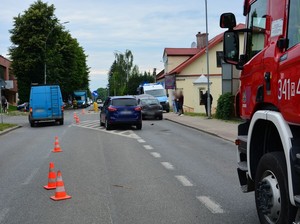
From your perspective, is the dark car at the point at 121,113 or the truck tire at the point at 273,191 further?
the dark car at the point at 121,113

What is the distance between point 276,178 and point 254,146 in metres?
0.78

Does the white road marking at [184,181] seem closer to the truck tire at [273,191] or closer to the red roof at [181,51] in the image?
the truck tire at [273,191]

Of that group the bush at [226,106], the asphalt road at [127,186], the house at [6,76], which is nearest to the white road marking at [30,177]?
the asphalt road at [127,186]

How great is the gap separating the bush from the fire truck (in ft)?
62.8

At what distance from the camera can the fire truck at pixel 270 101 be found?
12.9 ft

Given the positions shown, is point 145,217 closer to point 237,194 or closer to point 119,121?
point 237,194

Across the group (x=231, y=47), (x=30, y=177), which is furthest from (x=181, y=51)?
(x=231, y=47)

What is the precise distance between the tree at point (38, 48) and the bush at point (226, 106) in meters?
32.7

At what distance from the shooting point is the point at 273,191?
4312 millimetres

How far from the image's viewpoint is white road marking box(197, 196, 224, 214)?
239 inches

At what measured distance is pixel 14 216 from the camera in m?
5.99

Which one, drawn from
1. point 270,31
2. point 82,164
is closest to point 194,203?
point 270,31

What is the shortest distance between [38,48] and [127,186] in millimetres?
50695

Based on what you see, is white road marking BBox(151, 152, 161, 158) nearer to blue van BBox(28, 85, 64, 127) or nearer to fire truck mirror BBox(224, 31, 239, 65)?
fire truck mirror BBox(224, 31, 239, 65)
